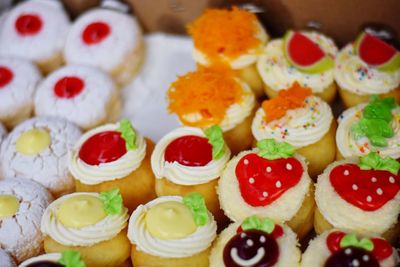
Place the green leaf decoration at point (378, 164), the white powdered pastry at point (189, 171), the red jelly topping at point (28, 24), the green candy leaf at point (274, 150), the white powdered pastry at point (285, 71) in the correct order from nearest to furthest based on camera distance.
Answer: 1. the green leaf decoration at point (378, 164)
2. the green candy leaf at point (274, 150)
3. the white powdered pastry at point (189, 171)
4. the white powdered pastry at point (285, 71)
5. the red jelly topping at point (28, 24)

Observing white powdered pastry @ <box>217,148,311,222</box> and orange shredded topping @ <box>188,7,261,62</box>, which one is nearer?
white powdered pastry @ <box>217,148,311,222</box>

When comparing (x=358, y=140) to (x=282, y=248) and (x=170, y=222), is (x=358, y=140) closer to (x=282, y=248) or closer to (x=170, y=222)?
(x=282, y=248)

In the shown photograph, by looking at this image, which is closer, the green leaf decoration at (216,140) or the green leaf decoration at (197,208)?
the green leaf decoration at (197,208)

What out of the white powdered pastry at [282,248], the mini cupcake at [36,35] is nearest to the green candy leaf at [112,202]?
the white powdered pastry at [282,248]

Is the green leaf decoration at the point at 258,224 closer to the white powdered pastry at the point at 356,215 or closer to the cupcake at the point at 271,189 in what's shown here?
the cupcake at the point at 271,189

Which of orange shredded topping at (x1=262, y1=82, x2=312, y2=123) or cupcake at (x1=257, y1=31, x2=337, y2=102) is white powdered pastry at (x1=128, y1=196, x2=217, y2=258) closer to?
orange shredded topping at (x1=262, y1=82, x2=312, y2=123)

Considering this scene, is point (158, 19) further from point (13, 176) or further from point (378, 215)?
point (378, 215)

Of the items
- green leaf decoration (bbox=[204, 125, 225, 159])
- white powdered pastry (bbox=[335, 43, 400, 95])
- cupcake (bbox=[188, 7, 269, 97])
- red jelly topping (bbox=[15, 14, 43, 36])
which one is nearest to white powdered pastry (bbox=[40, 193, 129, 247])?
green leaf decoration (bbox=[204, 125, 225, 159])
